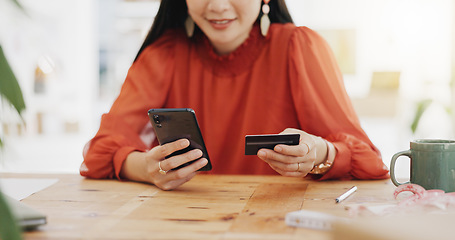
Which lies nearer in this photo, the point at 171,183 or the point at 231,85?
the point at 171,183

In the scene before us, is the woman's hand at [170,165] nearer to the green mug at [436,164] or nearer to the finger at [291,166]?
the finger at [291,166]

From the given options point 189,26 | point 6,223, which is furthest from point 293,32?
point 6,223

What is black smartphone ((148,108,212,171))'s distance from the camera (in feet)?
3.11

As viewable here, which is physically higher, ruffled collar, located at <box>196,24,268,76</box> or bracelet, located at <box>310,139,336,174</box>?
ruffled collar, located at <box>196,24,268,76</box>

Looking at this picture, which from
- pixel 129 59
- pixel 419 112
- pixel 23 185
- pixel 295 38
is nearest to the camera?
pixel 23 185

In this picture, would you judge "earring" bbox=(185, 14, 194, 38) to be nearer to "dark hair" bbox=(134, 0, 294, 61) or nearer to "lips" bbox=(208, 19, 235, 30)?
"dark hair" bbox=(134, 0, 294, 61)

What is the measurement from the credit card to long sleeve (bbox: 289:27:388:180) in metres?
0.17

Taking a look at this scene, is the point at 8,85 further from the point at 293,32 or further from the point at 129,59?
the point at 129,59

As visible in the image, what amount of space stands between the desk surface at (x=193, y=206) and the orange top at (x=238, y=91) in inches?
9.6

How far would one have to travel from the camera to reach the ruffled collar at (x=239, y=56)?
55.2 inches

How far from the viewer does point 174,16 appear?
4.77 ft

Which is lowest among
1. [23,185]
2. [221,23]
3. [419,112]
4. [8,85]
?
[419,112]

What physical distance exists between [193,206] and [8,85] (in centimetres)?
41

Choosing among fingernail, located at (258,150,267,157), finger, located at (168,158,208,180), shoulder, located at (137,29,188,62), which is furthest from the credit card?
shoulder, located at (137,29,188,62)
